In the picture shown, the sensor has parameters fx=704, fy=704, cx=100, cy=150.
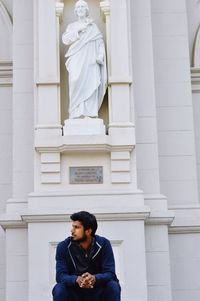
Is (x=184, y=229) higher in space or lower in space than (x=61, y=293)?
higher

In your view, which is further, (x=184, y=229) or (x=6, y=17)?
(x=6, y=17)

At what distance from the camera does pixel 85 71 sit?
1069 centimetres

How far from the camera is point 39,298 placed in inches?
382

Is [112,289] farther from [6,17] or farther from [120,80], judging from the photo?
[6,17]

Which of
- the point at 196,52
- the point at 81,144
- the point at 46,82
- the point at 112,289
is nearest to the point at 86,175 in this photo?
the point at 81,144

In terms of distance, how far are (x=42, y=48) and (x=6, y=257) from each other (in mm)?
3191

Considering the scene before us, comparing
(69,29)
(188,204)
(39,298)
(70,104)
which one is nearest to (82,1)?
(69,29)

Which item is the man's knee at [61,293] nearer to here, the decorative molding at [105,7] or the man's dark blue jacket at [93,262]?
the man's dark blue jacket at [93,262]

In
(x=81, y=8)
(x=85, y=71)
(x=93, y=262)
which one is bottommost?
(x=93, y=262)

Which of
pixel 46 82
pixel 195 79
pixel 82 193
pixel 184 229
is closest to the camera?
pixel 82 193

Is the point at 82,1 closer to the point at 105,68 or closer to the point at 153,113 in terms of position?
the point at 105,68

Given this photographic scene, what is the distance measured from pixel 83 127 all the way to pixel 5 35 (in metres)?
2.91

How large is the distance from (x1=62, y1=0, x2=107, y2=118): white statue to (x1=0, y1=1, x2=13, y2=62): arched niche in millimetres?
1715

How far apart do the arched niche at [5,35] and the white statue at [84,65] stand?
5.63 ft
